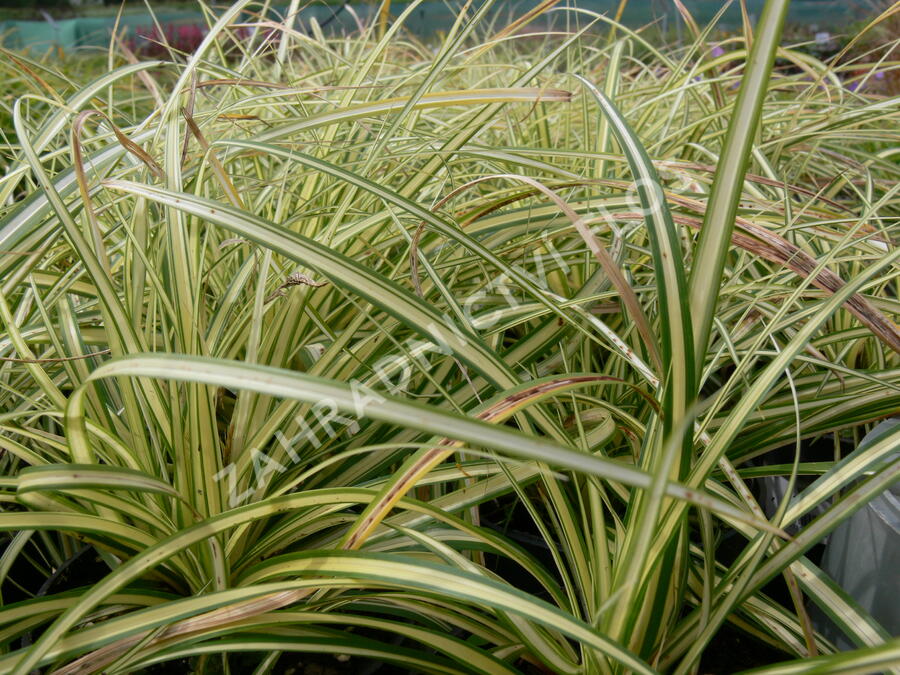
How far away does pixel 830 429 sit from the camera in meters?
0.74

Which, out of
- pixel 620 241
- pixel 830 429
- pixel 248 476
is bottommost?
pixel 830 429

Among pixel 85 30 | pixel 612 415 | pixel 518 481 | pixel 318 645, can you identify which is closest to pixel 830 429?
pixel 612 415

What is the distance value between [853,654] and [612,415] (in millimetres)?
290

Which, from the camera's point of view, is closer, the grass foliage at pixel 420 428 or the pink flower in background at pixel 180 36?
the grass foliage at pixel 420 428

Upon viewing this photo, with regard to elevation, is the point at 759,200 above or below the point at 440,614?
above

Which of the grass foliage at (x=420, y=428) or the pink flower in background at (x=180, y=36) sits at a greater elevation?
the grass foliage at (x=420, y=428)

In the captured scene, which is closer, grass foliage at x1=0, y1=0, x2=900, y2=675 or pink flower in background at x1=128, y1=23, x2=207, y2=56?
grass foliage at x1=0, y1=0, x2=900, y2=675

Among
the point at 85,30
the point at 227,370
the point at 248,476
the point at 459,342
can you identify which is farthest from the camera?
the point at 85,30

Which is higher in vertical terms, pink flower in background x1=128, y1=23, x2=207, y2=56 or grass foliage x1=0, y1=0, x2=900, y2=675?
grass foliage x1=0, y1=0, x2=900, y2=675

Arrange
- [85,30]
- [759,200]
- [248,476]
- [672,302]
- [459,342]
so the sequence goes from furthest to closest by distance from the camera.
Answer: [85,30], [759,200], [248,476], [459,342], [672,302]

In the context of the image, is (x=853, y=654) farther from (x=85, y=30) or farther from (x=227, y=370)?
(x=85, y=30)

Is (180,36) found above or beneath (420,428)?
beneath

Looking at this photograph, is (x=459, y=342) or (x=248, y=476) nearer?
(x=459, y=342)

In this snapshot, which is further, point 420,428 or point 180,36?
point 180,36
